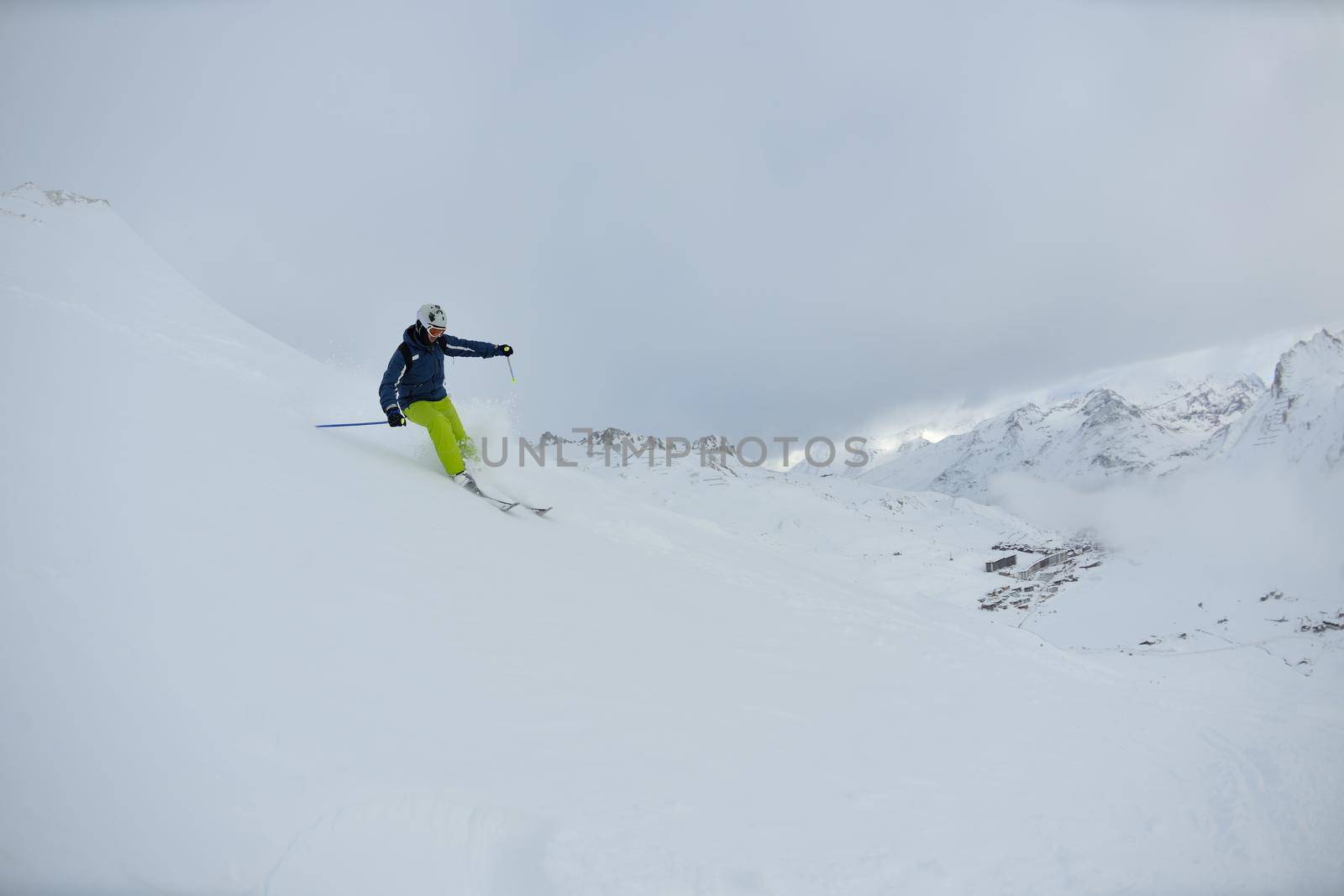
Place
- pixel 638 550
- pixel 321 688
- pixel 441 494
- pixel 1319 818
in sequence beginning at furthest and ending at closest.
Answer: pixel 638 550, pixel 441 494, pixel 1319 818, pixel 321 688

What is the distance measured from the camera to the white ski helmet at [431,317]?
9.44 m

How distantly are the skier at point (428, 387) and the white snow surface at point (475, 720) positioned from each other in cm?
159

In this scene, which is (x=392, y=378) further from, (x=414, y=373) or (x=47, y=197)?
(x=47, y=197)

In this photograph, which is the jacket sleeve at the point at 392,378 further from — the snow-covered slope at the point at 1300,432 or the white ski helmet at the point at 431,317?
the snow-covered slope at the point at 1300,432

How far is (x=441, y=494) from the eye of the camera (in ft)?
27.8

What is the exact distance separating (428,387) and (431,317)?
1177mm

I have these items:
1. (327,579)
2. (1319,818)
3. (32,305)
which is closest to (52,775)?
(327,579)

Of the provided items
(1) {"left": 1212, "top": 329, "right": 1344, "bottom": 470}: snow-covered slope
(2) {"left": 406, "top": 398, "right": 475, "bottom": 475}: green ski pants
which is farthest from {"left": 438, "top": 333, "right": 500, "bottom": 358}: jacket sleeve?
(1) {"left": 1212, "top": 329, "right": 1344, "bottom": 470}: snow-covered slope

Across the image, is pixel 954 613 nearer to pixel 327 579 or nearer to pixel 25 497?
pixel 327 579

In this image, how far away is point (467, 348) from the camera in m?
10.6

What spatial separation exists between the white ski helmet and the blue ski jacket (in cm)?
16

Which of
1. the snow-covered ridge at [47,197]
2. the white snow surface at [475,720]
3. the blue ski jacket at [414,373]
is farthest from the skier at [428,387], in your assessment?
the snow-covered ridge at [47,197]

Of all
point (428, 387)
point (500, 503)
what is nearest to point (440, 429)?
point (428, 387)

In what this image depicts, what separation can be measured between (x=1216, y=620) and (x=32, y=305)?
171ft
